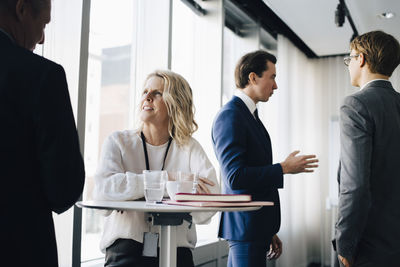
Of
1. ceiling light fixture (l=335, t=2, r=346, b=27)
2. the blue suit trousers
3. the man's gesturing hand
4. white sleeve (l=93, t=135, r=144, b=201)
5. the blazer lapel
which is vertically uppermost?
ceiling light fixture (l=335, t=2, r=346, b=27)

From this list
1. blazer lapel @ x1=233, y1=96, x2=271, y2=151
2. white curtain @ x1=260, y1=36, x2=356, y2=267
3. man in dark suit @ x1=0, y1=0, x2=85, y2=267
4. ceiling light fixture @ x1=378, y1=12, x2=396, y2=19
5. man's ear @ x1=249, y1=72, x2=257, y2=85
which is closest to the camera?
man in dark suit @ x1=0, y1=0, x2=85, y2=267

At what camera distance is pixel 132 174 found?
4.99 ft

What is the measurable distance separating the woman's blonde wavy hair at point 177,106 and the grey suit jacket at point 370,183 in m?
0.69

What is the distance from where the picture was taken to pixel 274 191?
77.0 inches

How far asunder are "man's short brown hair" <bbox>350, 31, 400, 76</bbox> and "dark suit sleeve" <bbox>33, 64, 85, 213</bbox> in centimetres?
129

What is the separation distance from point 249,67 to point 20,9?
136cm

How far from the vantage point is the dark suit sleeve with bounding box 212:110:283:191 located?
1.83 meters

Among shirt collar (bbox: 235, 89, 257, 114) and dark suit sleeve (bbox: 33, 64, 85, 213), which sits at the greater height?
shirt collar (bbox: 235, 89, 257, 114)

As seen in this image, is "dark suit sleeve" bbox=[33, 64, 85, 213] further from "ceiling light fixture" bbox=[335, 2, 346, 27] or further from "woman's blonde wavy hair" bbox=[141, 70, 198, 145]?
"ceiling light fixture" bbox=[335, 2, 346, 27]

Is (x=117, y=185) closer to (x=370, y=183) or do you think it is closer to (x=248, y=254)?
(x=248, y=254)

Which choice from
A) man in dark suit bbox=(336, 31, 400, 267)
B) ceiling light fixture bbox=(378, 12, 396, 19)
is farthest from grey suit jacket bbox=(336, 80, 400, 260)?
ceiling light fixture bbox=(378, 12, 396, 19)

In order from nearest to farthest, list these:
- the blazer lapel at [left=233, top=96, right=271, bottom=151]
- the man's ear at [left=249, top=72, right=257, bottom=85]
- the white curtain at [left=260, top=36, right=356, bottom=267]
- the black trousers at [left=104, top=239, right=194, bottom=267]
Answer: the black trousers at [left=104, top=239, right=194, bottom=267] → the blazer lapel at [left=233, top=96, right=271, bottom=151] → the man's ear at [left=249, top=72, right=257, bottom=85] → the white curtain at [left=260, top=36, right=356, bottom=267]

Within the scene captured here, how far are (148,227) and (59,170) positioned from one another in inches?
30.8

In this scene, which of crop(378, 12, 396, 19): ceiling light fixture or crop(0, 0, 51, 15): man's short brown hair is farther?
crop(378, 12, 396, 19): ceiling light fixture
